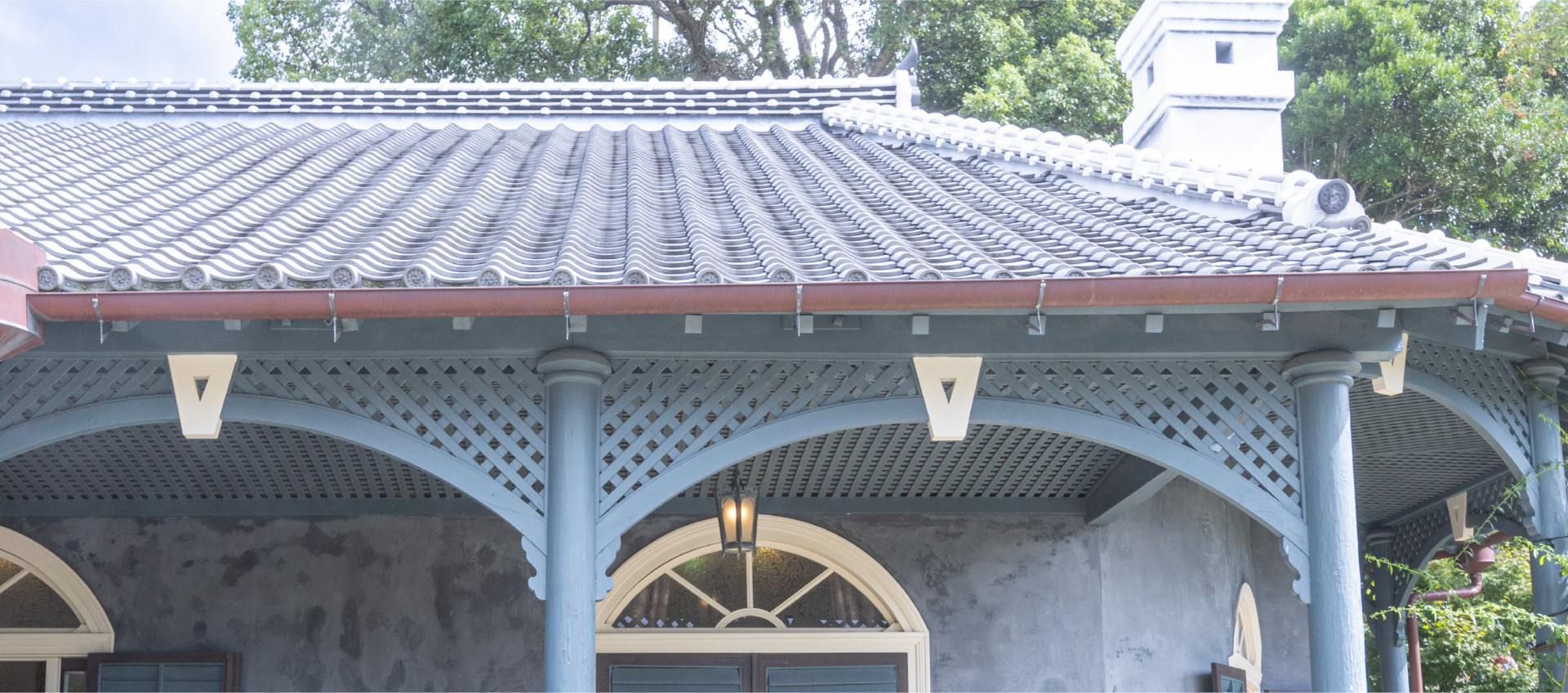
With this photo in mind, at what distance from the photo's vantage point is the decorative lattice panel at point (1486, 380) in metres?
5.89

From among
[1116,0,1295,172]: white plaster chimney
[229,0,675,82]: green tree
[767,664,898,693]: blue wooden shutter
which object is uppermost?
[229,0,675,82]: green tree

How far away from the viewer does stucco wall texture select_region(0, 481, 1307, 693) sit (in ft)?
25.0

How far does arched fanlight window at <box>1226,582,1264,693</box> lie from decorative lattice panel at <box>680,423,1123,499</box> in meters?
1.72

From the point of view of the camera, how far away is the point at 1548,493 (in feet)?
19.8

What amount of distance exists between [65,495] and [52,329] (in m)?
3.04

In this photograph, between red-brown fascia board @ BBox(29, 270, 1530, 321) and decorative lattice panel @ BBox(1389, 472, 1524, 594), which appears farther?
decorative lattice panel @ BBox(1389, 472, 1524, 594)

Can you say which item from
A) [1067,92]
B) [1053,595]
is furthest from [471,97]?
[1067,92]

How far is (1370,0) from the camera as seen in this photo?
55.8ft

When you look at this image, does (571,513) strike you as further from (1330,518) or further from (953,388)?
(1330,518)

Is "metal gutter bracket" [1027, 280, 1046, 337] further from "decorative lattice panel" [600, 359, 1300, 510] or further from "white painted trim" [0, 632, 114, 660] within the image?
"white painted trim" [0, 632, 114, 660]

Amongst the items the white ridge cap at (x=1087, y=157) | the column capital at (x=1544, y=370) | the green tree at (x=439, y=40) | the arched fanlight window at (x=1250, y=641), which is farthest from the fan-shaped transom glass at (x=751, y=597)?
the green tree at (x=439, y=40)

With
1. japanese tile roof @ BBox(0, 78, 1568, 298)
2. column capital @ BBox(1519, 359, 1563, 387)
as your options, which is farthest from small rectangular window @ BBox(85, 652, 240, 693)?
column capital @ BBox(1519, 359, 1563, 387)

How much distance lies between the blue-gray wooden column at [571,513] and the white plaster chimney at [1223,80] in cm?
575

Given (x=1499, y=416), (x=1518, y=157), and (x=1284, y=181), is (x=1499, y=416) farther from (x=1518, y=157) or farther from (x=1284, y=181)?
(x=1518, y=157)
